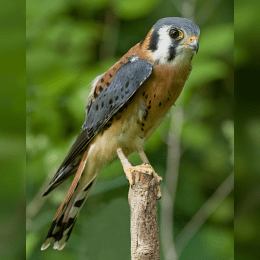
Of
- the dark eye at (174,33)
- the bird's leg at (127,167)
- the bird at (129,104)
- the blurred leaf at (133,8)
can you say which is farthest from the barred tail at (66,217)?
the blurred leaf at (133,8)

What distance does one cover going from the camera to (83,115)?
1.97 m

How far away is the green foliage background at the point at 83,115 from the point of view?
2020 millimetres

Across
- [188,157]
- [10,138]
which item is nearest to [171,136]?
[188,157]

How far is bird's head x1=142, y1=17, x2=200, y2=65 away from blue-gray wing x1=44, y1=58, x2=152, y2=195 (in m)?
0.07

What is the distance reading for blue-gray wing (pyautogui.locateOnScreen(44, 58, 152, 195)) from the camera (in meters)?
1.41

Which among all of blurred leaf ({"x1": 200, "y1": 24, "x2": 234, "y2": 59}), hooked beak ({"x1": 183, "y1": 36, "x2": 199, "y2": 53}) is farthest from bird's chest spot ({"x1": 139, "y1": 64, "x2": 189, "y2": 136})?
blurred leaf ({"x1": 200, "y1": 24, "x2": 234, "y2": 59})

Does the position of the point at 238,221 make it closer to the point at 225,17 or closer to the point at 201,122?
the point at 201,122

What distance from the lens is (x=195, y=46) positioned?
132 centimetres

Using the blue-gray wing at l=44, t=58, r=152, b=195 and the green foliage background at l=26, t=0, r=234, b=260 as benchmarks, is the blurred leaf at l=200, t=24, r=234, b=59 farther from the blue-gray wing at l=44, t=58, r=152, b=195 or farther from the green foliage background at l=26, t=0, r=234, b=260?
the blue-gray wing at l=44, t=58, r=152, b=195

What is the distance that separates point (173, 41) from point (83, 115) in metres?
0.80

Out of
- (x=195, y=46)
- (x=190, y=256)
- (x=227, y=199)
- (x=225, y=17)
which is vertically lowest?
(x=190, y=256)

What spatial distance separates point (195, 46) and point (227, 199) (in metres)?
1.26

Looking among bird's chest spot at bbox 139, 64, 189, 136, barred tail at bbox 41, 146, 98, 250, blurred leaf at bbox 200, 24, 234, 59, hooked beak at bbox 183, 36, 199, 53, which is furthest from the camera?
blurred leaf at bbox 200, 24, 234, 59

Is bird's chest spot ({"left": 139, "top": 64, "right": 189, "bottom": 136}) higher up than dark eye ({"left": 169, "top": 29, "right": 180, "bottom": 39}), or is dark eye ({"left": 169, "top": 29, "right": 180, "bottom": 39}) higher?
dark eye ({"left": 169, "top": 29, "right": 180, "bottom": 39})
